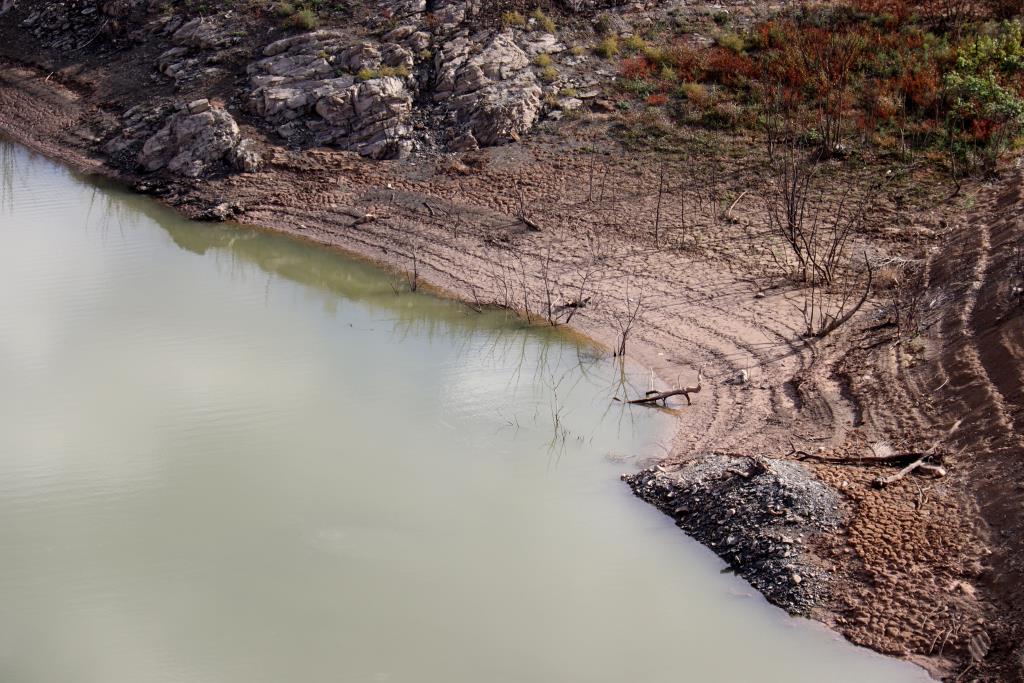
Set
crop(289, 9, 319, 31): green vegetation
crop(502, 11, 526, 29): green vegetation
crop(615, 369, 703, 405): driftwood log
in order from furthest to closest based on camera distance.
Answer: crop(289, 9, 319, 31): green vegetation
crop(502, 11, 526, 29): green vegetation
crop(615, 369, 703, 405): driftwood log

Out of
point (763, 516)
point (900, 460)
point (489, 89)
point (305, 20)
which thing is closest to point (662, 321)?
point (900, 460)

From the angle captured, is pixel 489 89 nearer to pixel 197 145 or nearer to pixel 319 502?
pixel 197 145

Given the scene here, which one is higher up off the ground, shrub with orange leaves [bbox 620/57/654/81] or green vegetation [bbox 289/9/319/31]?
shrub with orange leaves [bbox 620/57/654/81]

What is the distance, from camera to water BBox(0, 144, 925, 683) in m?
8.55

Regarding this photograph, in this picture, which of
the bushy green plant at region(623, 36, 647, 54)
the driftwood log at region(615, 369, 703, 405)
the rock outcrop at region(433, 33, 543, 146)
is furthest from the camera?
the bushy green plant at region(623, 36, 647, 54)

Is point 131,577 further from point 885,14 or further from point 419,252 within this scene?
point 885,14

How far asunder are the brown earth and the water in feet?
2.25

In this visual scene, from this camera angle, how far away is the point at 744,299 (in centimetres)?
1434

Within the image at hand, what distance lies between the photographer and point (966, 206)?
16312 mm

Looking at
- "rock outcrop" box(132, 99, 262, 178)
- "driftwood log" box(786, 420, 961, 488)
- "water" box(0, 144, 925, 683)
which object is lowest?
"water" box(0, 144, 925, 683)

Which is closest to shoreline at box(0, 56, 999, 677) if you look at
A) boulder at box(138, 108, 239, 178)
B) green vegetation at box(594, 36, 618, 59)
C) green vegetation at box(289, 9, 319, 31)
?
boulder at box(138, 108, 239, 178)

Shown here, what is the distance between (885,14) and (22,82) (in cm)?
2041

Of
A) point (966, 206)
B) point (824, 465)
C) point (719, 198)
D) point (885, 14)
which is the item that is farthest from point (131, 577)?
point (885, 14)

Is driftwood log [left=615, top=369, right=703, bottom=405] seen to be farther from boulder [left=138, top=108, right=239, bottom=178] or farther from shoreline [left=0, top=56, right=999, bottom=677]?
boulder [left=138, top=108, right=239, bottom=178]
